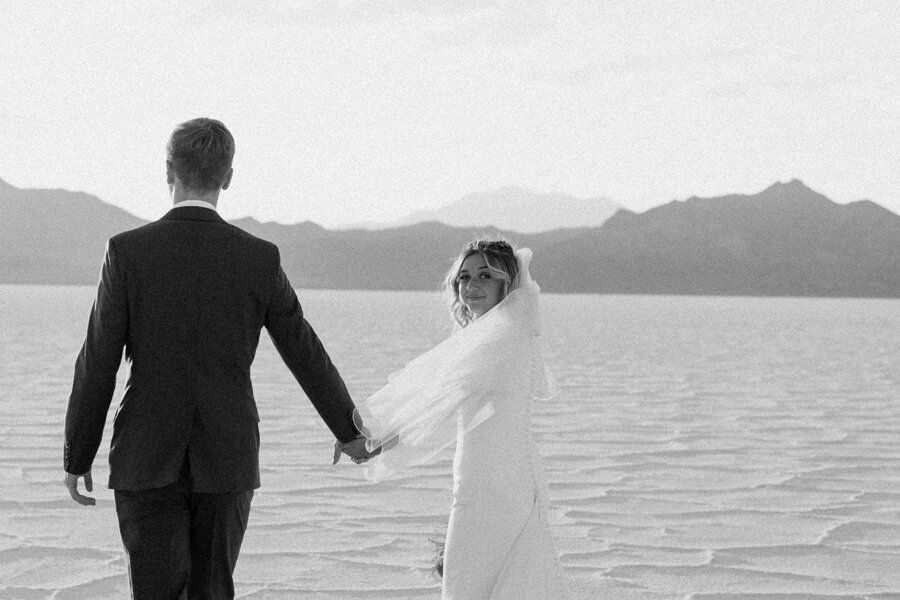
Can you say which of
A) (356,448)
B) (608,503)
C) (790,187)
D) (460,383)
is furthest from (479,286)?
(790,187)

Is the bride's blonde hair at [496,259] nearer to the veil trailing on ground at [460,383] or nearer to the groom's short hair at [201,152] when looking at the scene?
the veil trailing on ground at [460,383]

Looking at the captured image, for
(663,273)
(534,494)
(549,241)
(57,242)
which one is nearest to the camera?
(534,494)

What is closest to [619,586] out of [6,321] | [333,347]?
[333,347]

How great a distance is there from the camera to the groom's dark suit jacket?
2531mm

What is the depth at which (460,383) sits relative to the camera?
291 cm

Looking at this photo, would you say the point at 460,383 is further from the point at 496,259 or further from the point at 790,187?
the point at 790,187

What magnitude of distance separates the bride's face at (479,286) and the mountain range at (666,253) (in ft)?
433

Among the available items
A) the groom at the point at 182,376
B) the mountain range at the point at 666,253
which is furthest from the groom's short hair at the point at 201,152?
the mountain range at the point at 666,253

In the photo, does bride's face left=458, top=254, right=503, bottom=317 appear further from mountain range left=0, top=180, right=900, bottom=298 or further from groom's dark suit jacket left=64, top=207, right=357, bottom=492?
mountain range left=0, top=180, right=900, bottom=298

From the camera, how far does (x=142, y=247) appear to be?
257cm

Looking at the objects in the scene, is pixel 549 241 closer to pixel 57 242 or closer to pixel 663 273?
pixel 663 273

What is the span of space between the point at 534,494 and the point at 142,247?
1.06 meters

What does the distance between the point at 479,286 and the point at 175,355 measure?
0.83 m

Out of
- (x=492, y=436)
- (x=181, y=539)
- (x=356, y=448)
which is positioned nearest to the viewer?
(x=181, y=539)
